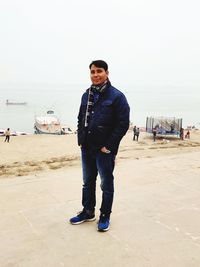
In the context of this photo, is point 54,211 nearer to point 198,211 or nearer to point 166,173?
point 198,211

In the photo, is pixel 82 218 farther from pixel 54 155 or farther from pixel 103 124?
pixel 54 155

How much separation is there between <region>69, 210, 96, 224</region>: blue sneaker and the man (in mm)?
21

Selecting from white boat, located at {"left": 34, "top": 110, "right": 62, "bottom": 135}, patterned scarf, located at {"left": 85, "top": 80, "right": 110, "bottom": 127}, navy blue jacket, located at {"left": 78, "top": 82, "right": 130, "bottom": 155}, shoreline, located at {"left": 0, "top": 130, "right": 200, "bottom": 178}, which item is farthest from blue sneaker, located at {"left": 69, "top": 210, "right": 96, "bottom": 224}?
white boat, located at {"left": 34, "top": 110, "right": 62, "bottom": 135}

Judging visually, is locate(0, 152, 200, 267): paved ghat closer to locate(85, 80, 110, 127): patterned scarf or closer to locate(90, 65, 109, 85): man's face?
locate(85, 80, 110, 127): patterned scarf

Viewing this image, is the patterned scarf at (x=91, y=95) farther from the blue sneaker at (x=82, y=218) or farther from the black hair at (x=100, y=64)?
the blue sneaker at (x=82, y=218)

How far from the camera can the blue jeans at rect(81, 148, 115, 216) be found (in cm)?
317

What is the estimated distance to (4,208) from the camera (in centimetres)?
377

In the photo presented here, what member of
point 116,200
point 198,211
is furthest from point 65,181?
point 198,211

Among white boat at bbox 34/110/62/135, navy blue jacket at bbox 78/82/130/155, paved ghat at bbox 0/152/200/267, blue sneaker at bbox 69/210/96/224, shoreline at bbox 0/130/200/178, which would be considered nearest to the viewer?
paved ghat at bbox 0/152/200/267

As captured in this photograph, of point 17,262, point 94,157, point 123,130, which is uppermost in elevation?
point 123,130

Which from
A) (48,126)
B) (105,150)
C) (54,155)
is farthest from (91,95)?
(48,126)

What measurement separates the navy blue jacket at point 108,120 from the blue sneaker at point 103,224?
2.35 feet

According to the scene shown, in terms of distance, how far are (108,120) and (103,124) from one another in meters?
0.06

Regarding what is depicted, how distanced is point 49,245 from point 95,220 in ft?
2.44
